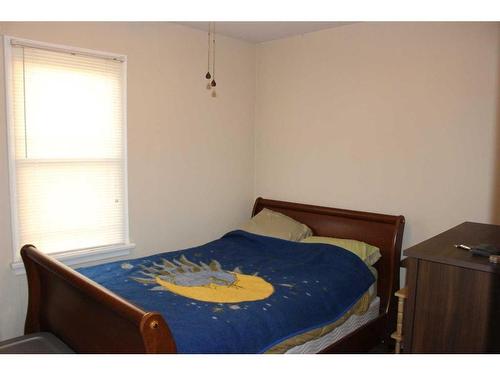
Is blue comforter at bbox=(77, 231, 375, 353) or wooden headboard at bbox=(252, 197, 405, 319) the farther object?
wooden headboard at bbox=(252, 197, 405, 319)

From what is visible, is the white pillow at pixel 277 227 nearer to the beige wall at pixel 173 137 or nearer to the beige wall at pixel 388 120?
the beige wall at pixel 388 120

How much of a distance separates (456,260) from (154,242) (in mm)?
2346

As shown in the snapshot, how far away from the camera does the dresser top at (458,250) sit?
138cm

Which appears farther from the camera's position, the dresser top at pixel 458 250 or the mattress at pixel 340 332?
the mattress at pixel 340 332

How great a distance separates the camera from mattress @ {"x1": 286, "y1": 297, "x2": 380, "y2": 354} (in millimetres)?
2115

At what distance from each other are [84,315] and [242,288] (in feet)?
2.77

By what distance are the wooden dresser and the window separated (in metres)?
2.17

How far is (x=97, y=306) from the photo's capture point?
5.77ft

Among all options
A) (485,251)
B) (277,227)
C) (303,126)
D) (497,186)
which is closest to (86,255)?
(277,227)

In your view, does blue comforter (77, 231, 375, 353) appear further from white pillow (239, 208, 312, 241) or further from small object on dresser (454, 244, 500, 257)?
small object on dresser (454, 244, 500, 257)

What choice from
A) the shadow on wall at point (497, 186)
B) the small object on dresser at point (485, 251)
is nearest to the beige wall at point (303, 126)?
the shadow on wall at point (497, 186)

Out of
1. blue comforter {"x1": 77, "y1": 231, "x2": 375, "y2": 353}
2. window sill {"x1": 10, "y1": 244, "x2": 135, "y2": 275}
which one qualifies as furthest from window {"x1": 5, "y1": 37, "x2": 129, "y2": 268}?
blue comforter {"x1": 77, "y1": 231, "x2": 375, "y2": 353}

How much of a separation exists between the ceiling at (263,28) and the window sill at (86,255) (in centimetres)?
182

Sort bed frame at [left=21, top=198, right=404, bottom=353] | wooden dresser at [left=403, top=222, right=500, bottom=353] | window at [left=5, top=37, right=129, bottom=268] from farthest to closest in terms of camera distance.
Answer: window at [left=5, top=37, right=129, bottom=268] → bed frame at [left=21, top=198, right=404, bottom=353] → wooden dresser at [left=403, top=222, right=500, bottom=353]
